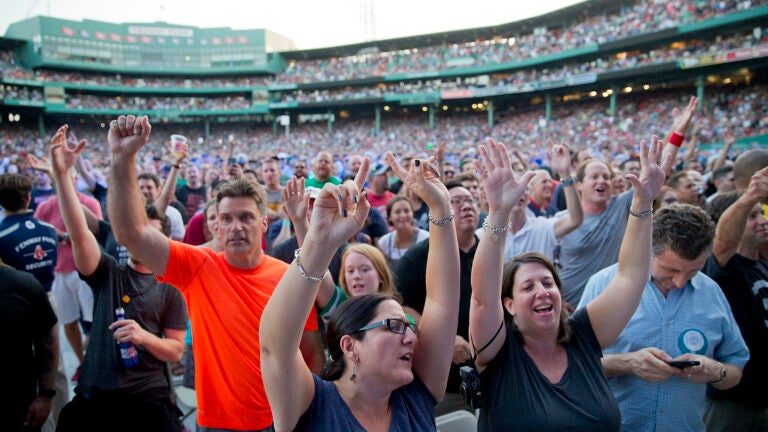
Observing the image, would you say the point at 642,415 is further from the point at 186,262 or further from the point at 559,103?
the point at 559,103

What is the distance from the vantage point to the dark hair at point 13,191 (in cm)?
398

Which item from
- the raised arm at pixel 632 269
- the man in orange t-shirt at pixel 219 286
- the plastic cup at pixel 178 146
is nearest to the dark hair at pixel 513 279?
the raised arm at pixel 632 269

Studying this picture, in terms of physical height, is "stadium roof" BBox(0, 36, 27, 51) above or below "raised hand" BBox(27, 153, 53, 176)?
above

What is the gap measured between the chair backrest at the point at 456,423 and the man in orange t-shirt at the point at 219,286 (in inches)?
35.9

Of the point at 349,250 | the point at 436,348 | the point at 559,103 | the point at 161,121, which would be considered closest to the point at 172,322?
the point at 349,250

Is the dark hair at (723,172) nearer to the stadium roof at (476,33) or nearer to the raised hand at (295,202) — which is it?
the raised hand at (295,202)

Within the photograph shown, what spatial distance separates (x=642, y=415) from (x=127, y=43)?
5637 centimetres

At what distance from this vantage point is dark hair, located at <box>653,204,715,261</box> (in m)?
2.30

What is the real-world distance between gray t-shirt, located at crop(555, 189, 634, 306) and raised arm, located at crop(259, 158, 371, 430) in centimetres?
323

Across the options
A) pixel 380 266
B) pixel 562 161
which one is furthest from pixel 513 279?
pixel 562 161

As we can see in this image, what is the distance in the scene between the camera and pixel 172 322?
119 inches

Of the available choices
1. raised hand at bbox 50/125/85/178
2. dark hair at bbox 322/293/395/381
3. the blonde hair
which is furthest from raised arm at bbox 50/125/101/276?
dark hair at bbox 322/293/395/381

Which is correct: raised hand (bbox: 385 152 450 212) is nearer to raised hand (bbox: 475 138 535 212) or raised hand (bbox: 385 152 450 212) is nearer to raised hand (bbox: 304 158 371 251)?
raised hand (bbox: 475 138 535 212)

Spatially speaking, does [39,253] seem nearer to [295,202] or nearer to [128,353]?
[128,353]
